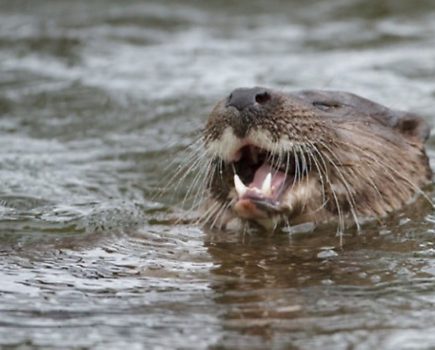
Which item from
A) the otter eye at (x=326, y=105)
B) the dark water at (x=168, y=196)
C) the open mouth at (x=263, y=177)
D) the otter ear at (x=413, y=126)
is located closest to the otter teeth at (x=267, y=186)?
the open mouth at (x=263, y=177)

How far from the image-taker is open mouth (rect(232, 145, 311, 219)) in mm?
5293

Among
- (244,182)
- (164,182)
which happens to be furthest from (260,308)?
(164,182)

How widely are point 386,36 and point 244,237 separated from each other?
5.53 meters

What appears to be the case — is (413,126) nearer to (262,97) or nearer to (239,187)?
(262,97)

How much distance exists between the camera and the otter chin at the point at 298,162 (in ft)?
17.4

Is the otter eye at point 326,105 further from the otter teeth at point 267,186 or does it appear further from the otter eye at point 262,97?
the otter teeth at point 267,186

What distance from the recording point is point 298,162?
536cm

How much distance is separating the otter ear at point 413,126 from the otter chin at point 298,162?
0.18 meters

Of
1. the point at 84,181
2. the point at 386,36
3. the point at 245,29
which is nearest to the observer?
the point at 84,181

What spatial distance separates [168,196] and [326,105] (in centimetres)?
154

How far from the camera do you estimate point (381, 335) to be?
13.7 feet

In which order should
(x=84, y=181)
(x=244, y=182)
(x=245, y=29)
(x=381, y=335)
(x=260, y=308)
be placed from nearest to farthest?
(x=381, y=335)
(x=260, y=308)
(x=244, y=182)
(x=84, y=181)
(x=245, y=29)

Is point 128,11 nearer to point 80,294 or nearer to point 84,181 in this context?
point 84,181

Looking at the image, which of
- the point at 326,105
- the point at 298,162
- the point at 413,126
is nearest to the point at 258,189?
the point at 298,162
